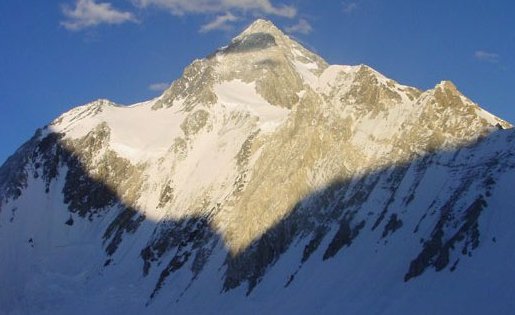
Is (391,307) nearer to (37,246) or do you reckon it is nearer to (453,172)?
(453,172)

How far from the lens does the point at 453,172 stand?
9388cm

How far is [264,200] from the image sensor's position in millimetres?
118562

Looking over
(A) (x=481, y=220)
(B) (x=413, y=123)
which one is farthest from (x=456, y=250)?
(B) (x=413, y=123)

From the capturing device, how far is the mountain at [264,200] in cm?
8438

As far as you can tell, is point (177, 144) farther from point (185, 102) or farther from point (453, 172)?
point (453, 172)

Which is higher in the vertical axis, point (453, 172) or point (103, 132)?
point (103, 132)

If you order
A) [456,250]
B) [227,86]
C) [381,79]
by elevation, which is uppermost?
[227,86]

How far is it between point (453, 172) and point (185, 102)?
94.7 m

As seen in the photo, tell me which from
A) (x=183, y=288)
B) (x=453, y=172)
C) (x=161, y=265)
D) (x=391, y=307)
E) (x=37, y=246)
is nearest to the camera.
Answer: (x=391, y=307)

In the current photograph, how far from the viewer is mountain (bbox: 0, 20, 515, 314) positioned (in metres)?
84.4

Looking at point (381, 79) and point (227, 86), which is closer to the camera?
point (381, 79)

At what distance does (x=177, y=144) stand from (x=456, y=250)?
87.9 m

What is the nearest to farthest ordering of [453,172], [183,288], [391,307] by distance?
[391,307]
[453,172]
[183,288]

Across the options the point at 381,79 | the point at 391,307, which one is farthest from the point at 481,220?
the point at 381,79
